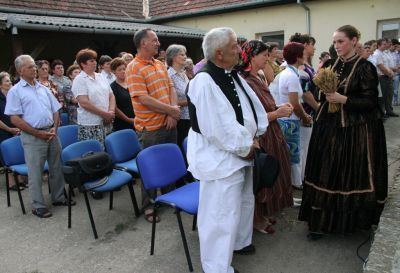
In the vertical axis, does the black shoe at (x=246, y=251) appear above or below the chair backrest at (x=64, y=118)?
below

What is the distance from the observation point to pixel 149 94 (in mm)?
Answer: 3928

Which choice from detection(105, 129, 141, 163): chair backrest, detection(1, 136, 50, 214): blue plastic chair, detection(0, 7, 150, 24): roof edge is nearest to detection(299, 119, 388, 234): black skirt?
detection(105, 129, 141, 163): chair backrest

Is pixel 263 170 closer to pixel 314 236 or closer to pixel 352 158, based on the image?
pixel 352 158

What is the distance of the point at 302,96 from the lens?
4.12 meters

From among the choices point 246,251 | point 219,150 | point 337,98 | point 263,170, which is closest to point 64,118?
point 246,251

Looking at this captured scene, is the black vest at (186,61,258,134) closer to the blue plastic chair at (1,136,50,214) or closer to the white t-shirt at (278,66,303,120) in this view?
the white t-shirt at (278,66,303,120)

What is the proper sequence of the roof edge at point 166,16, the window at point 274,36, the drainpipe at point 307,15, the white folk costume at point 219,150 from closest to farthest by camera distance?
the white folk costume at point 219,150
the roof edge at point 166,16
the drainpipe at point 307,15
the window at point 274,36

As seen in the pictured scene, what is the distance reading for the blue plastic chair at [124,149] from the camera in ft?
14.2

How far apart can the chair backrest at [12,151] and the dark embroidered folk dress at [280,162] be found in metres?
3.05

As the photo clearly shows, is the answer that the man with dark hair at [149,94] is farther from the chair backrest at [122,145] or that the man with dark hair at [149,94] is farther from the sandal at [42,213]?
the sandal at [42,213]

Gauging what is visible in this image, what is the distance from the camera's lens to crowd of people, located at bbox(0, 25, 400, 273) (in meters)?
2.59

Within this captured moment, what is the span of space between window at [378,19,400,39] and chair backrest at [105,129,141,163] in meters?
9.36

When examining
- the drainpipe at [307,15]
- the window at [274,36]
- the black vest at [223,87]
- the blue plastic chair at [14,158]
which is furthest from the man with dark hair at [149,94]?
the window at [274,36]

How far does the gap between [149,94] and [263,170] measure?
171 centimetres
